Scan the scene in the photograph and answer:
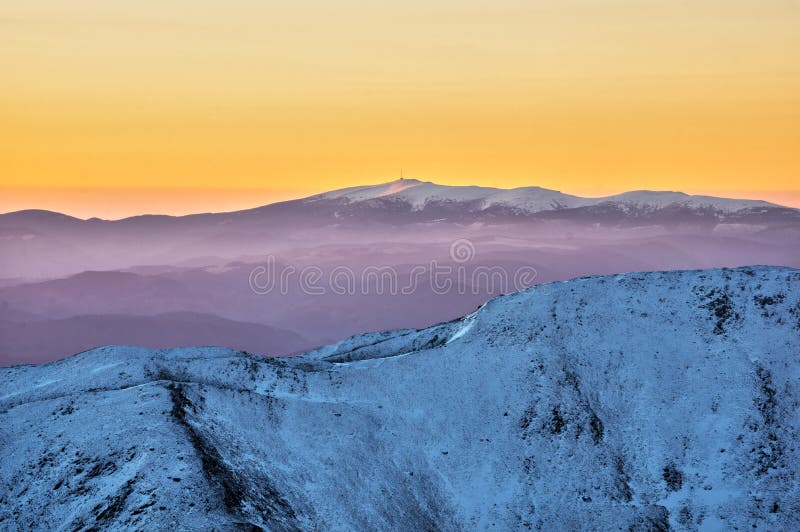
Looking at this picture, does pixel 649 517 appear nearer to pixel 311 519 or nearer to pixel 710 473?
pixel 710 473

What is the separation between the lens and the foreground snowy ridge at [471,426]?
204 feet

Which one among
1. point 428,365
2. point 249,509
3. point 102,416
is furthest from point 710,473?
point 102,416

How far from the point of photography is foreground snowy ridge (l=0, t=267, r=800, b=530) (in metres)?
62.3

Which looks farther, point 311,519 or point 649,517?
point 649,517

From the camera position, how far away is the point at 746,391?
8294 cm

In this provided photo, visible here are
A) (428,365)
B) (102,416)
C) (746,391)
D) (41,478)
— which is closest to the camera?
(41,478)

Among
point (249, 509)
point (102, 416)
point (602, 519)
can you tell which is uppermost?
point (102, 416)

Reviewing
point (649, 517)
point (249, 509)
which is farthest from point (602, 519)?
point (249, 509)

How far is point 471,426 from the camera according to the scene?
80.8m

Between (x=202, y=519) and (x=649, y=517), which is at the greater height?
(x=202, y=519)

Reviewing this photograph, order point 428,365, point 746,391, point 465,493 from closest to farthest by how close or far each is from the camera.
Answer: point 465,493 → point 746,391 → point 428,365

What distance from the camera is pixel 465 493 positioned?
74250 millimetres

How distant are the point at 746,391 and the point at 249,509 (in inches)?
2098

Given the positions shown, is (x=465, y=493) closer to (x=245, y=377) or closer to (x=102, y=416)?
(x=245, y=377)
